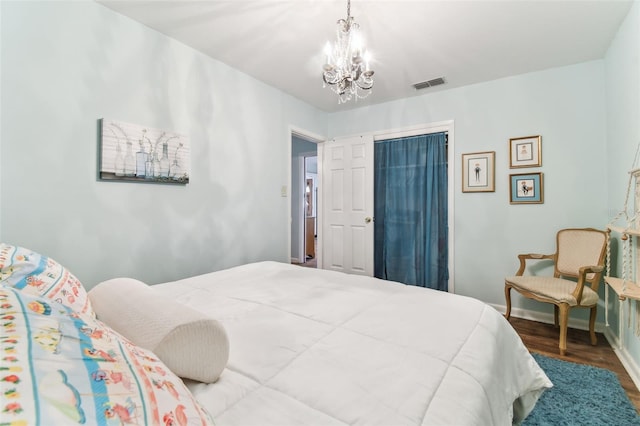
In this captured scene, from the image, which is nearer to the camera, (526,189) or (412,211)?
(526,189)

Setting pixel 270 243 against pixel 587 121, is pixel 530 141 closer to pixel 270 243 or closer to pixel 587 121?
pixel 587 121

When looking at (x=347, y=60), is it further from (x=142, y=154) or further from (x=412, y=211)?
(x=412, y=211)

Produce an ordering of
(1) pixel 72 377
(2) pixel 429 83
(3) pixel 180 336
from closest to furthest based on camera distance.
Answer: (1) pixel 72 377 → (3) pixel 180 336 → (2) pixel 429 83

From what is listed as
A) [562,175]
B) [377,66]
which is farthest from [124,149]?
[562,175]

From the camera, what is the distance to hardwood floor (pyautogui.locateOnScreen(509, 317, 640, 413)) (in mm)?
1964

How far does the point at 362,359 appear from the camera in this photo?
0.92 meters

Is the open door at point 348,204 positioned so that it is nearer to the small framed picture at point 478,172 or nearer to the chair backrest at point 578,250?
the small framed picture at point 478,172

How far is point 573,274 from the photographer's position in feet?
8.80

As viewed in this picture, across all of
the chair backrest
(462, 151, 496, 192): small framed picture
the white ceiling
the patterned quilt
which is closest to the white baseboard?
the chair backrest

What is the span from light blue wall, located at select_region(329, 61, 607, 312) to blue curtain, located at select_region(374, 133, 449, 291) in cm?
20

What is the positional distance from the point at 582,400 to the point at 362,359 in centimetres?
174

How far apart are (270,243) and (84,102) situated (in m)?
2.07

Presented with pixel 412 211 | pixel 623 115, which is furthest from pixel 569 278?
pixel 412 211

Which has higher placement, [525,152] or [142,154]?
[525,152]
